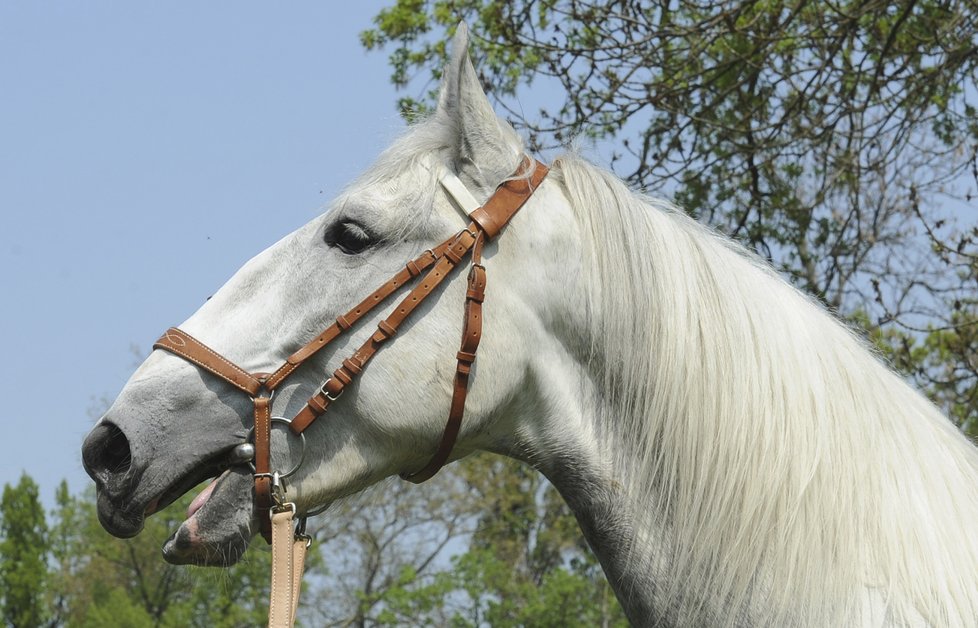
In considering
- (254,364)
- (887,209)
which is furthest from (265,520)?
(887,209)

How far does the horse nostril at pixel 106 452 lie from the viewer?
8.82 ft

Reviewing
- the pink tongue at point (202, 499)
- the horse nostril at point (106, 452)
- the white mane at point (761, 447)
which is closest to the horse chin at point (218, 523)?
the pink tongue at point (202, 499)

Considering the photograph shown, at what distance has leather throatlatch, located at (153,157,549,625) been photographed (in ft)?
9.00

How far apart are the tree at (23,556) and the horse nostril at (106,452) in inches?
1427

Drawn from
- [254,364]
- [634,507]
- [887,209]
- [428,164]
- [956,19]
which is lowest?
[634,507]

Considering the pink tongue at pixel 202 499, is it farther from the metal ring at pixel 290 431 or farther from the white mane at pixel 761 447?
the white mane at pixel 761 447

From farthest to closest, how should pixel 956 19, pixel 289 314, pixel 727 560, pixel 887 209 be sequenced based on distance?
pixel 887 209 < pixel 956 19 < pixel 289 314 < pixel 727 560

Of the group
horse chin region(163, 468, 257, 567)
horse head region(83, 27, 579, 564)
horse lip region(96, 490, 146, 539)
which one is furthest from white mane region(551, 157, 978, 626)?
horse lip region(96, 490, 146, 539)

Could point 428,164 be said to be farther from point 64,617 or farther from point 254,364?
point 64,617

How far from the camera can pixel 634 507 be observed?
9.11 feet

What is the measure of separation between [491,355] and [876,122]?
4840mm

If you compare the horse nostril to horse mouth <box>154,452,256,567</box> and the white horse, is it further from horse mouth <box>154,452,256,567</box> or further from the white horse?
horse mouth <box>154,452,256,567</box>

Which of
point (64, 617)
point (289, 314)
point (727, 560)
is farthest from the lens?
point (64, 617)

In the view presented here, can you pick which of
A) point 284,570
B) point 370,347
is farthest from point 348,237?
point 284,570
